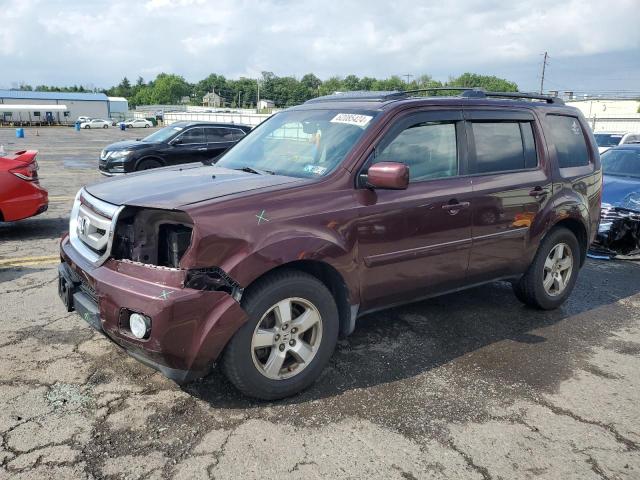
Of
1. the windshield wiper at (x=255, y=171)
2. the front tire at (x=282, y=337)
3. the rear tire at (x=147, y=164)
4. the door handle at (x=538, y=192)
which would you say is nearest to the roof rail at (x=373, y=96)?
the windshield wiper at (x=255, y=171)

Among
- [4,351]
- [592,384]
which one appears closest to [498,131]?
[592,384]

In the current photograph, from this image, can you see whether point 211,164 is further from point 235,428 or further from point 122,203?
point 235,428

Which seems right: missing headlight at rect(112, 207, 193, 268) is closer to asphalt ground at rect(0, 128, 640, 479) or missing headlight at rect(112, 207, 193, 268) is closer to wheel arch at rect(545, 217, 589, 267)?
asphalt ground at rect(0, 128, 640, 479)

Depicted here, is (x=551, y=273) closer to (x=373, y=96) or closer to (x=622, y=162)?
(x=373, y=96)

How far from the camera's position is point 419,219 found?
3.79 metres

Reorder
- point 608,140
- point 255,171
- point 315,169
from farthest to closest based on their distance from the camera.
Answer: point 608,140, point 255,171, point 315,169

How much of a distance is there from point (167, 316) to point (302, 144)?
→ 1783 millimetres

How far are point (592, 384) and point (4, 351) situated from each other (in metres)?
4.24

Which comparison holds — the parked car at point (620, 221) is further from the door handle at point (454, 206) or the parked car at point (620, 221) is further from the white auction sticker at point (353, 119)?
the white auction sticker at point (353, 119)

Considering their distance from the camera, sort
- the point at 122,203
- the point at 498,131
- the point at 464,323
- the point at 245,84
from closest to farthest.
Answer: the point at 122,203 < the point at 498,131 < the point at 464,323 < the point at 245,84

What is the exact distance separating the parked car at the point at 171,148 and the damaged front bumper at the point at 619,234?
27.0 ft

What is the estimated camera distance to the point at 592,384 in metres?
3.73

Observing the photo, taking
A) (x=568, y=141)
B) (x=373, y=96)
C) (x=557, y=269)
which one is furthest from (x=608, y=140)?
(x=373, y=96)

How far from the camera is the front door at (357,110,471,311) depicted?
11.8ft
